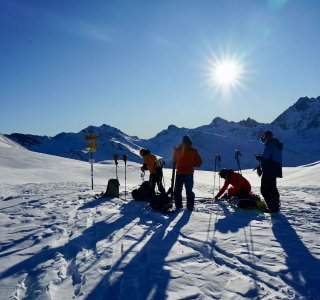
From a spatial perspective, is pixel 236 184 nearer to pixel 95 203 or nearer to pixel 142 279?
pixel 95 203

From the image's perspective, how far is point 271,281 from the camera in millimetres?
4965

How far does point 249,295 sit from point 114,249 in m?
2.83

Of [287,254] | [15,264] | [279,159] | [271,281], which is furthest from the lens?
[279,159]

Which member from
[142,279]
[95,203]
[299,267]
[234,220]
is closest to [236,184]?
[234,220]

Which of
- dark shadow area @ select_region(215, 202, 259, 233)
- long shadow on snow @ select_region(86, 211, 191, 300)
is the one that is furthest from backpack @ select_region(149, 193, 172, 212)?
long shadow on snow @ select_region(86, 211, 191, 300)

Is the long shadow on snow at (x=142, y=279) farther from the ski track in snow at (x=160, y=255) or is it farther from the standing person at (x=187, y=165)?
the standing person at (x=187, y=165)

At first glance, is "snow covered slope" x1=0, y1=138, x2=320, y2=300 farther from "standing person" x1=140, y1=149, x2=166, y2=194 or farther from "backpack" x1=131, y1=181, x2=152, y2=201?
"standing person" x1=140, y1=149, x2=166, y2=194

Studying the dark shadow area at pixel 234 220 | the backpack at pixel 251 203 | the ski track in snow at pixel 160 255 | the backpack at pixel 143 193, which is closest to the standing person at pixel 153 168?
the backpack at pixel 143 193

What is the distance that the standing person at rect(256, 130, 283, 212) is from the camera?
10.2 meters

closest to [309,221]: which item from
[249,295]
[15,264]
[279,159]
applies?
[279,159]

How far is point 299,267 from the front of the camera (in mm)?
5520

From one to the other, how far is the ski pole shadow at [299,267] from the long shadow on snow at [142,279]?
5.77 ft

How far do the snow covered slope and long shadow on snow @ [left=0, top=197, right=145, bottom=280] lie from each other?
0.02 m

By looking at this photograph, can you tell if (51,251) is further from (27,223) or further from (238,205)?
(238,205)
